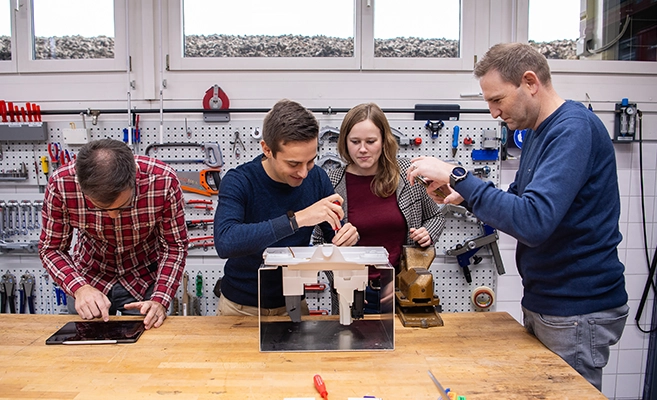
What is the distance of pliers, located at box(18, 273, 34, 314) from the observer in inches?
105

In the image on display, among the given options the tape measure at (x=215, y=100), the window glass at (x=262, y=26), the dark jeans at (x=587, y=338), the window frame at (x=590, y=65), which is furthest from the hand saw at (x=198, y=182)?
the window frame at (x=590, y=65)

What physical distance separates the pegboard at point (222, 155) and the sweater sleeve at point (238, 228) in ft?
3.28

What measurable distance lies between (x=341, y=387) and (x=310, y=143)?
82 cm

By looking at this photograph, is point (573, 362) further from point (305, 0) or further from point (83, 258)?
point (305, 0)

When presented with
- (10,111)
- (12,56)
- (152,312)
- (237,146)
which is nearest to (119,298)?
(152,312)

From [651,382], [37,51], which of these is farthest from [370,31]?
[651,382]

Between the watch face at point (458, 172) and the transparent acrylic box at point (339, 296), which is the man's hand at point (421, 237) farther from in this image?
the watch face at point (458, 172)

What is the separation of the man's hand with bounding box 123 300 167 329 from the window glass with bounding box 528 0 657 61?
2.69 meters

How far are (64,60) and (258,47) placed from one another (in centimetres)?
122

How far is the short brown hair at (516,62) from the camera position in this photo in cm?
138

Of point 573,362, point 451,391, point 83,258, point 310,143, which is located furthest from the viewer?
point 83,258

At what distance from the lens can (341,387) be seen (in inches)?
46.3

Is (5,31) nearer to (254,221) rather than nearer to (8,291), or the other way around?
(8,291)

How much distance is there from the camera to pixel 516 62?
138cm
